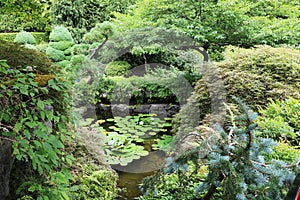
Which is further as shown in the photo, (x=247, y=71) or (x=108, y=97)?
(x=108, y=97)

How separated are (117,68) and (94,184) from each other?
4.36 meters

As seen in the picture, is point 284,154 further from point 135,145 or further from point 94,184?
point 135,145

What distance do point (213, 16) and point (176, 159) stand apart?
384 cm

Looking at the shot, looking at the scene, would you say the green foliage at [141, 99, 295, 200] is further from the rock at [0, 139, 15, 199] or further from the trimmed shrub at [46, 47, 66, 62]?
the trimmed shrub at [46, 47, 66, 62]

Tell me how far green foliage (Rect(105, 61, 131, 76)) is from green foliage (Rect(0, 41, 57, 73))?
4.17 metres

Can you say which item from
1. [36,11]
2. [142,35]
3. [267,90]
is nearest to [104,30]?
[142,35]

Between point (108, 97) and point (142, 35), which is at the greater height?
point (142, 35)

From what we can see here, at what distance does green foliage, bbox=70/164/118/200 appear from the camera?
2229mm

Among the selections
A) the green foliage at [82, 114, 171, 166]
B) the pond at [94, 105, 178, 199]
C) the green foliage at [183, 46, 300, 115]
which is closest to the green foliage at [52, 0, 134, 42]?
the pond at [94, 105, 178, 199]

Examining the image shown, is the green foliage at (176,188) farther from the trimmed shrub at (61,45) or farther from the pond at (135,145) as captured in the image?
A: the trimmed shrub at (61,45)

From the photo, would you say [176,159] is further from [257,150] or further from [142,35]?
[142,35]

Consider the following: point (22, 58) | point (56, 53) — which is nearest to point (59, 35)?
point (56, 53)

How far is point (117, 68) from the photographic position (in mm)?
6500

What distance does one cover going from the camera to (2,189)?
1634 millimetres
